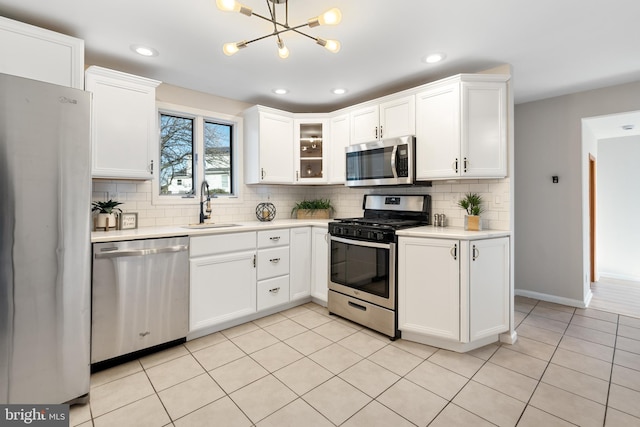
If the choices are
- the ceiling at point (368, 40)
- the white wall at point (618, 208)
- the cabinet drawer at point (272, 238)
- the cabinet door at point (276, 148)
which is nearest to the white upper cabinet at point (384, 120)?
the ceiling at point (368, 40)

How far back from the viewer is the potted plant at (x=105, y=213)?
2529mm

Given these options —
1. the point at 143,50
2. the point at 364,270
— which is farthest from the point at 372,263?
the point at 143,50

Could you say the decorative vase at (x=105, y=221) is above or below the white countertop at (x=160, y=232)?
above

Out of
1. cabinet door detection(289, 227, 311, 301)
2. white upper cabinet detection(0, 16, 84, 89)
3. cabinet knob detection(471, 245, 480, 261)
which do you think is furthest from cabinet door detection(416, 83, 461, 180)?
white upper cabinet detection(0, 16, 84, 89)

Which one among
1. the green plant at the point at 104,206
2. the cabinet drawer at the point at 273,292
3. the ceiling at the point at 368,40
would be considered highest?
the ceiling at the point at 368,40

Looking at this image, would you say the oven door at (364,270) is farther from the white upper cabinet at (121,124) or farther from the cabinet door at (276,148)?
the white upper cabinet at (121,124)

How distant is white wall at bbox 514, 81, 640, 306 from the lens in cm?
340

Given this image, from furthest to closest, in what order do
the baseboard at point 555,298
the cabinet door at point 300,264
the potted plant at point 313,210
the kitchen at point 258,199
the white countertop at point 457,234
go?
the potted plant at point 313,210
the baseboard at point 555,298
the cabinet door at point 300,264
the kitchen at point 258,199
the white countertop at point 457,234

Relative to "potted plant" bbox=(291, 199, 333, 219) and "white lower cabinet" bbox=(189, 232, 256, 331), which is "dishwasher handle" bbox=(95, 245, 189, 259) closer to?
"white lower cabinet" bbox=(189, 232, 256, 331)

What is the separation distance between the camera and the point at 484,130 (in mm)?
2660

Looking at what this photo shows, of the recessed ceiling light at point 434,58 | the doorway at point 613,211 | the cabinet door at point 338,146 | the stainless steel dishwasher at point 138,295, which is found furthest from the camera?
the doorway at point 613,211

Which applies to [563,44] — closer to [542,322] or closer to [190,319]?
[542,322]

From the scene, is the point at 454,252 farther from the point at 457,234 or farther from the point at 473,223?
the point at 473,223

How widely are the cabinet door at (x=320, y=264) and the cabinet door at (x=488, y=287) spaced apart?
4.74 ft
